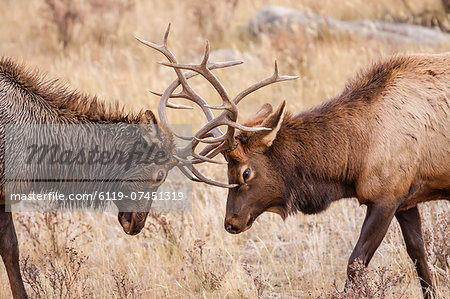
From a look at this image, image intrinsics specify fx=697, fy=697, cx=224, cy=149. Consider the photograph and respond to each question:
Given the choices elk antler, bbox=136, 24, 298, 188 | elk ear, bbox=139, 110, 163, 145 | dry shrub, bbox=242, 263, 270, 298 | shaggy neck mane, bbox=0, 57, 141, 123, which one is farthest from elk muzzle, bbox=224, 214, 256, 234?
shaggy neck mane, bbox=0, 57, 141, 123

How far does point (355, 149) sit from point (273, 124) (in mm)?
666

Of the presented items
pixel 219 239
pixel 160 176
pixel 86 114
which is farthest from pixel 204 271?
pixel 86 114

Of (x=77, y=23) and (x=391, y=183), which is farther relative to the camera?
(x=77, y=23)

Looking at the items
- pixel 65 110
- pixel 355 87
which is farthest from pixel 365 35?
pixel 65 110

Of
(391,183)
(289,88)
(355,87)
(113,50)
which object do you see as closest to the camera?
(391,183)

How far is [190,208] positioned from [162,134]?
2398mm

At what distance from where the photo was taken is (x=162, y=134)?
5516 mm

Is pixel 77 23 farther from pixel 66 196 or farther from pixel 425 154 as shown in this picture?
pixel 425 154

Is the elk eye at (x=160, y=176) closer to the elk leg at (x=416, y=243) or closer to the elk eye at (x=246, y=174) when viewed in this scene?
the elk eye at (x=246, y=174)

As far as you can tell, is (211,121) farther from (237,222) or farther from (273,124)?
(237,222)

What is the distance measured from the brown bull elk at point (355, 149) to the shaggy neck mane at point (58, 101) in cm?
49

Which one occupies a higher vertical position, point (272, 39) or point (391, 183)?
point (272, 39)

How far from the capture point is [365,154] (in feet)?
17.5

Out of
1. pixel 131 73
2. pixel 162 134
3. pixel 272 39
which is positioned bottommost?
pixel 162 134
